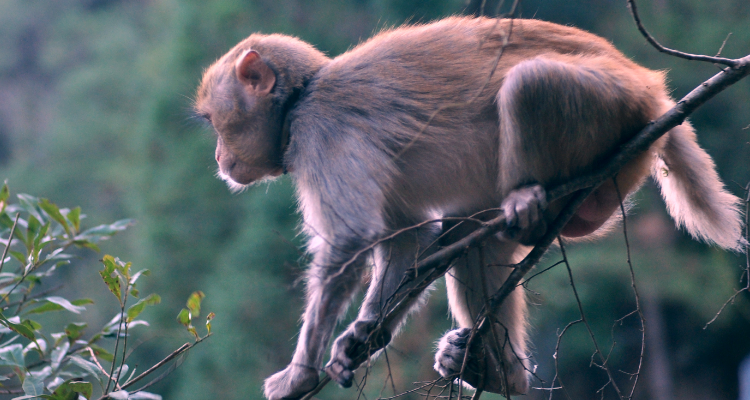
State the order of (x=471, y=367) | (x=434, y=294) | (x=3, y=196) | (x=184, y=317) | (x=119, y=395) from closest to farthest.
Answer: (x=119, y=395) < (x=184, y=317) < (x=3, y=196) < (x=471, y=367) < (x=434, y=294)

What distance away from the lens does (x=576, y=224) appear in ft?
9.69

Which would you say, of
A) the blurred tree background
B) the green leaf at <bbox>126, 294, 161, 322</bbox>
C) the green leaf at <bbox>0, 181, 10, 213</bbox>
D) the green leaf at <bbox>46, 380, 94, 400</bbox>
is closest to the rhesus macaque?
the green leaf at <bbox>126, 294, 161, 322</bbox>

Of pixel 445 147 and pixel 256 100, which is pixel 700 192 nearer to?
pixel 445 147

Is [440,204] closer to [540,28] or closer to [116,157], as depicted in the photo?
[540,28]

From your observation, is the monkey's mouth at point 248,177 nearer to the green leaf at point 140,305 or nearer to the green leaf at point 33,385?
the green leaf at point 140,305

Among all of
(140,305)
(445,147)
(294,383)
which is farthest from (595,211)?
(140,305)

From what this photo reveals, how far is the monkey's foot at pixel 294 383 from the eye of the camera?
8.50 ft

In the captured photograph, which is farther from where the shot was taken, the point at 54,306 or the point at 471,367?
the point at 471,367

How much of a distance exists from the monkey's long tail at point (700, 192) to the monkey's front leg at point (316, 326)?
1.59 m

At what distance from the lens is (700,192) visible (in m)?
2.79

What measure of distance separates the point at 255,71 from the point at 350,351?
62.2 inches

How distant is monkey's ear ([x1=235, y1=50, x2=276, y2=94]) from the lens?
315cm

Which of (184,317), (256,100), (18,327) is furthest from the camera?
(256,100)

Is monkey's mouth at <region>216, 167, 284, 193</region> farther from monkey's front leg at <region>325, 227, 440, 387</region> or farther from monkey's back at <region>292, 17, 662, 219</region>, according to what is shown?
monkey's front leg at <region>325, 227, 440, 387</region>
